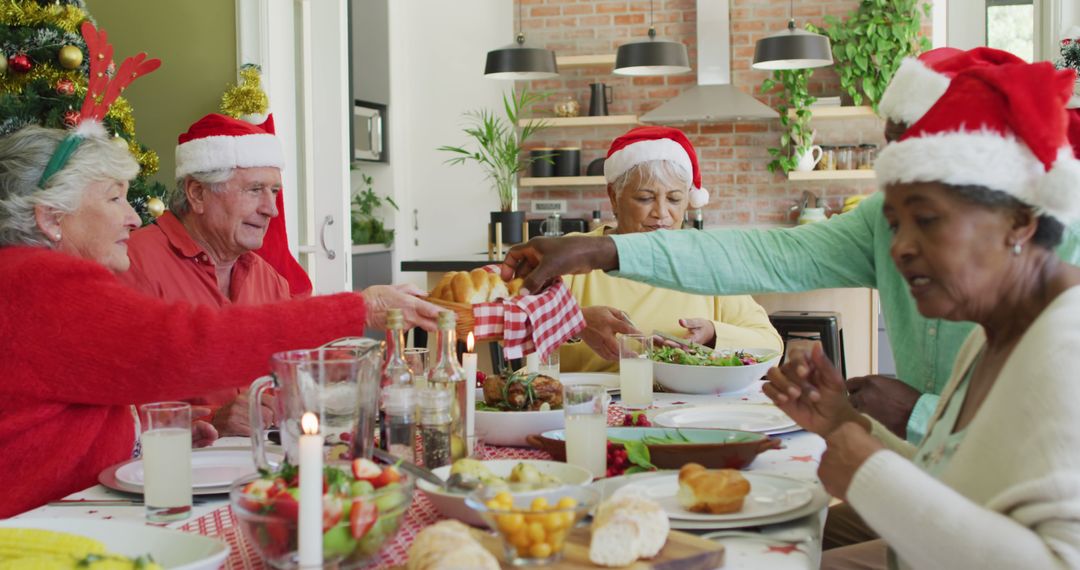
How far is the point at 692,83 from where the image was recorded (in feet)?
23.9

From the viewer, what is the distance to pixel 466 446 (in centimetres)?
151

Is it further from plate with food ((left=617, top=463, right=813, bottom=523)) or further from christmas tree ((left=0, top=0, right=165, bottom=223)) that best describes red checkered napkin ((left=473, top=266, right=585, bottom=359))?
christmas tree ((left=0, top=0, right=165, bottom=223))

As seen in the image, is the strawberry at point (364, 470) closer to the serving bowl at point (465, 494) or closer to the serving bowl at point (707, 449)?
the serving bowl at point (465, 494)

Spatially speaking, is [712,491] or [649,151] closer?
[712,491]

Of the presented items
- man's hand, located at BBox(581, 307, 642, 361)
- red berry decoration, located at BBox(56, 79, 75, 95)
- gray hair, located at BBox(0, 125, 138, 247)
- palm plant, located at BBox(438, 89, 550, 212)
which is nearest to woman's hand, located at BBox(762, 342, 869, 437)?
man's hand, located at BBox(581, 307, 642, 361)

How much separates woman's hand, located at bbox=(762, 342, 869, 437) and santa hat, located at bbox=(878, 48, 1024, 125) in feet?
1.69

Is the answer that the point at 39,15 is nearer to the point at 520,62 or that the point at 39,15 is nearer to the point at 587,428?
the point at 587,428

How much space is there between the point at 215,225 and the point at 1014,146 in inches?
79.7

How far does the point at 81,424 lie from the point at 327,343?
1.34 ft

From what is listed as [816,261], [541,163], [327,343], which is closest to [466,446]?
[327,343]

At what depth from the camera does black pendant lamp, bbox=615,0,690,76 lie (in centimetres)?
618

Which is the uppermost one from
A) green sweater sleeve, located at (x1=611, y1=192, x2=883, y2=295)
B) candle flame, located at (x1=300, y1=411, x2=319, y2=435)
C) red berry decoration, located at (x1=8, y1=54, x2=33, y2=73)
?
red berry decoration, located at (x1=8, y1=54, x2=33, y2=73)

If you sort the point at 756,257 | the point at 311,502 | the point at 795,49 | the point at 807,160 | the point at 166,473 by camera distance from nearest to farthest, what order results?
the point at 311,502, the point at 166,473, the point at 756,257, the point at 795,49, the point at 807,160

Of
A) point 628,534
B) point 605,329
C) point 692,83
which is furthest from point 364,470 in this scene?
point 692,83
